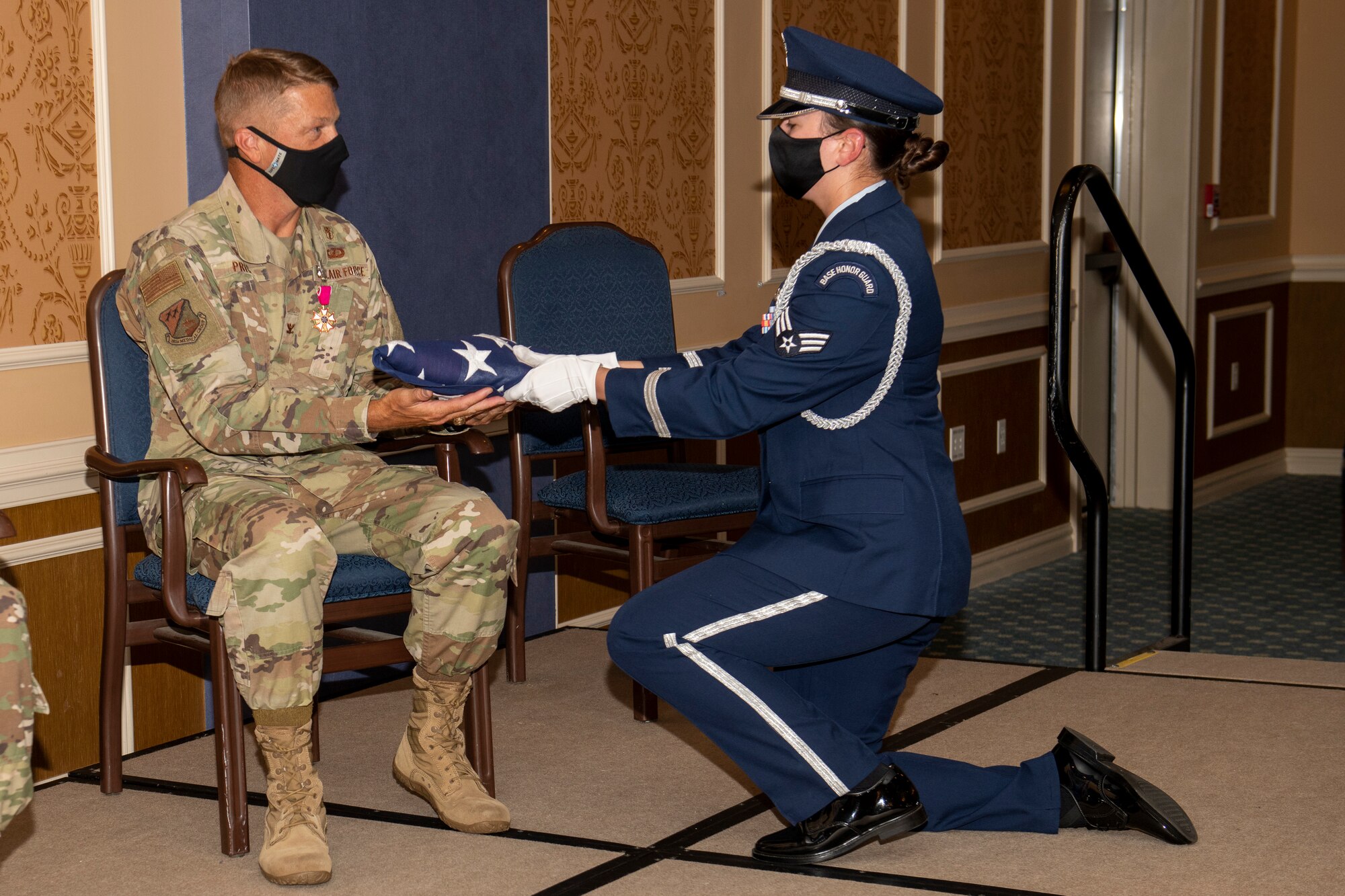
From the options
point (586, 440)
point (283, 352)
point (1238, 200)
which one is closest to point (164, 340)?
point (283, 352)

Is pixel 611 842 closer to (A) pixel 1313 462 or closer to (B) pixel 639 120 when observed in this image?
(B) pixel 639 120

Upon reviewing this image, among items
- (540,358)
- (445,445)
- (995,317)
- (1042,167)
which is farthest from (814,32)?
(540,358)

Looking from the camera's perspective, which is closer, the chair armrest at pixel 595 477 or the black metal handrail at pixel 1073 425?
the chair armrest at pixel 595 477

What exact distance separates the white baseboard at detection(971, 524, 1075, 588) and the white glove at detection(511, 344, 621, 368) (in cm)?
302

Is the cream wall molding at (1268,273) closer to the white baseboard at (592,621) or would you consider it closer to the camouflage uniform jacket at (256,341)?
the white baseboard at (592,621)

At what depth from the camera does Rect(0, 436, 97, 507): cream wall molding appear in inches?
111

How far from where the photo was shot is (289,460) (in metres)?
2.81

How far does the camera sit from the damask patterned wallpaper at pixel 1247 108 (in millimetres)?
6883

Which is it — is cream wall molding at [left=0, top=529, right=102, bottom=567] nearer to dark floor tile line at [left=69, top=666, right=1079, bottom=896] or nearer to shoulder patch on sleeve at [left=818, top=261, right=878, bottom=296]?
dark floor tile line at [left=69, top=666, right=1079, bottom=896]

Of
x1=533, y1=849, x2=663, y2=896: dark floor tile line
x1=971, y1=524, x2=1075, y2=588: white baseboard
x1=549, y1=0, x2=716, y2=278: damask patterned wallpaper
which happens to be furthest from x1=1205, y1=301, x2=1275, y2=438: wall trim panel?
x1=533, y1=849, x2=663, y2=896: dark floor tile line

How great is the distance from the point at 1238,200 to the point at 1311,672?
407 centimetres

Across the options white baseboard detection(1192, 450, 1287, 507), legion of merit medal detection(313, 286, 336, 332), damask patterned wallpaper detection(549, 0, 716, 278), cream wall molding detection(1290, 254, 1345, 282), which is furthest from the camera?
cream wall molding detection(1290, 254, 1345, 282)

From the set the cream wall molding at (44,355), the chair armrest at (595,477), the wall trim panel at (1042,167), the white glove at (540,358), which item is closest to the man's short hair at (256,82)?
the cream wall molding at (44,355)

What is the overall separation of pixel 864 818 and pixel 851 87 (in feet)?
3.56
